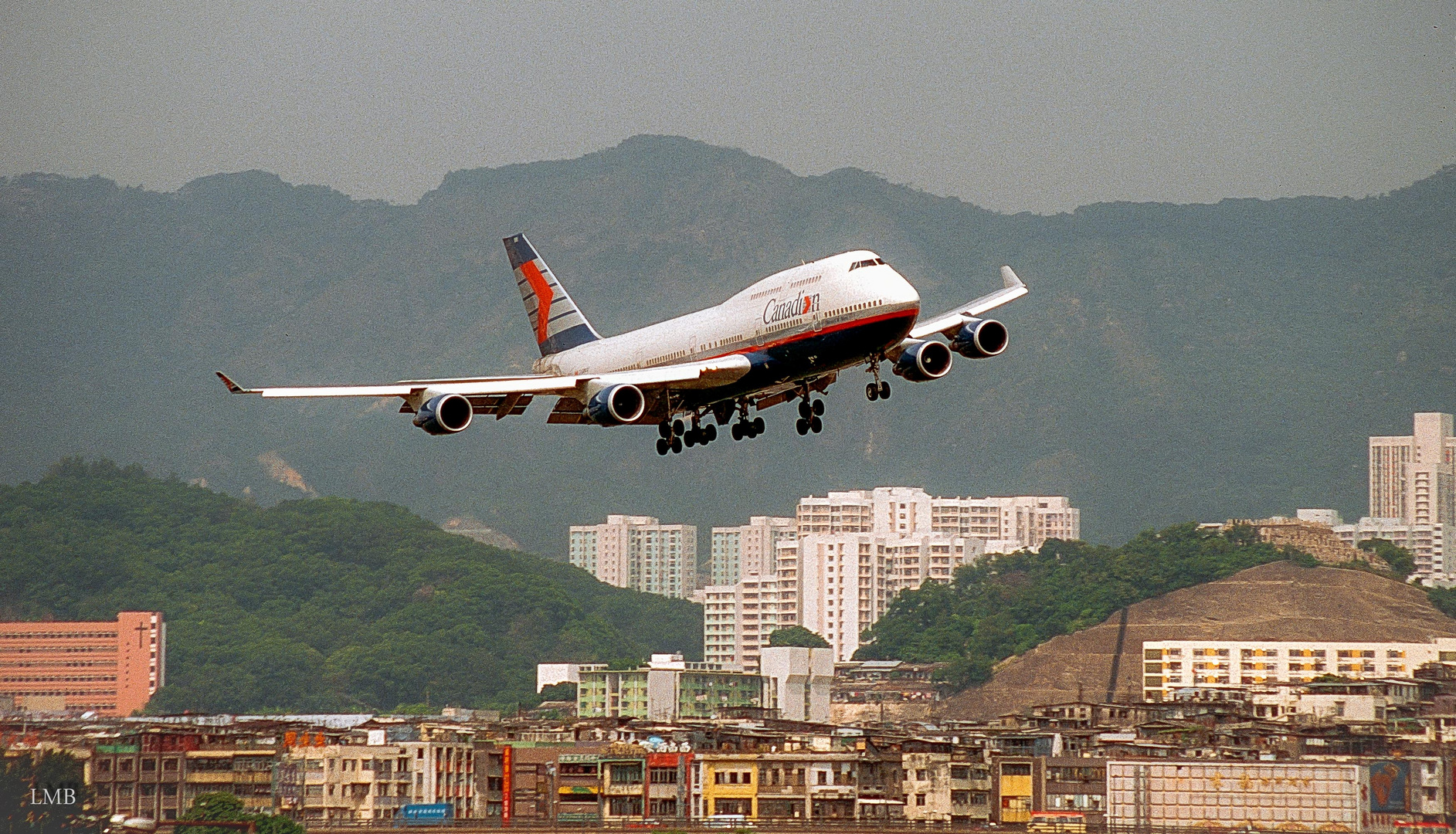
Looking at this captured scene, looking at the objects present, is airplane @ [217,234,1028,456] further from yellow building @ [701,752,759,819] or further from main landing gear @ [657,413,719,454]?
yellow building @ [701,752,759,819]

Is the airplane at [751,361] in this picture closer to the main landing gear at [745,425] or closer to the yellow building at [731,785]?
the main landing gear at [745,425]

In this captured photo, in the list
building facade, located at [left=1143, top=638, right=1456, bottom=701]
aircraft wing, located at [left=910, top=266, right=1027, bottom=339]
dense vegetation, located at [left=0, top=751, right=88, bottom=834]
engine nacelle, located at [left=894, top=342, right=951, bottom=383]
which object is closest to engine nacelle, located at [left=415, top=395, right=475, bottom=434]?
engine nacelle, located at [left=894, top=342, right=951, bottom=383]

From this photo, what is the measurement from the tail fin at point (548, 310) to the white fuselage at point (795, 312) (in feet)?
40.6

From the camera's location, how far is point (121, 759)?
9994 centimetres

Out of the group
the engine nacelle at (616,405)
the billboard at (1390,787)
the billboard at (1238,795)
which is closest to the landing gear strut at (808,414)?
the engine nacelle at (616,405)

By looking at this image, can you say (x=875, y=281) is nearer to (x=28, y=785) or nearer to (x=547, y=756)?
(x=547, y=756)

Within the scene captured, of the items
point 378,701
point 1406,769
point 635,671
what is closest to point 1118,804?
point 1406,769

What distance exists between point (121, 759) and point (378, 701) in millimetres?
78991

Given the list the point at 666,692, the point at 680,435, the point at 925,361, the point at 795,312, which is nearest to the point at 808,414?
the point at 925,361

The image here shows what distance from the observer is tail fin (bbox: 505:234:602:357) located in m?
77.2

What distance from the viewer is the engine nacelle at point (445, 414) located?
5878 cm

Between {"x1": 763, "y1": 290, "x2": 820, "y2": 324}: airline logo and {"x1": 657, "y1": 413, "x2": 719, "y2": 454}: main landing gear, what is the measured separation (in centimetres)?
452

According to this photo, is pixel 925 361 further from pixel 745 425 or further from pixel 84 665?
pixel 84 665

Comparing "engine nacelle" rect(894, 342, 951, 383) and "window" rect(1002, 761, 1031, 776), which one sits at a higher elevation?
"engine nacelle" rect(894, 342, 951, 383)
